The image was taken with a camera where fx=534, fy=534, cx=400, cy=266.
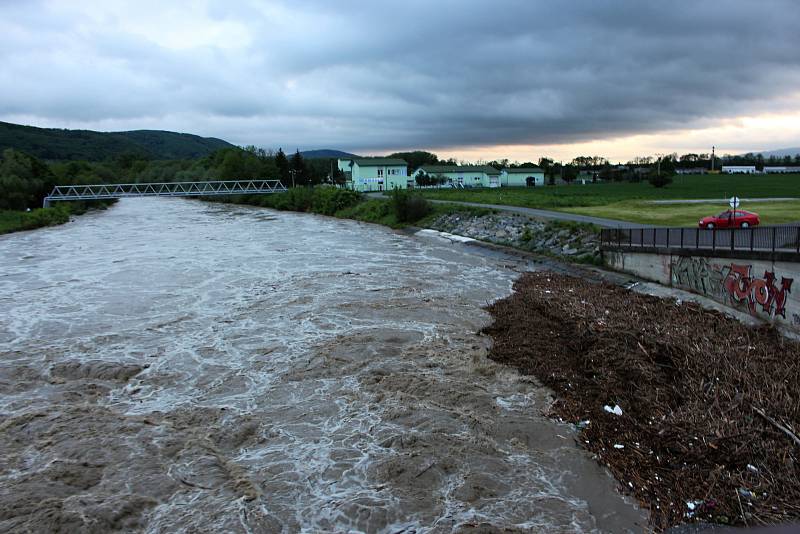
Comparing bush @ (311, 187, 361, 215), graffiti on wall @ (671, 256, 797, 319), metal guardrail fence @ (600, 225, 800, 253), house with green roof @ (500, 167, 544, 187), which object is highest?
house with green roof @ (500, 167, 544, 187)

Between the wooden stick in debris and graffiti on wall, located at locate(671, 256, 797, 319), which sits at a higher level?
graffiti on wall, located at locate(671, 256, 797, 319)

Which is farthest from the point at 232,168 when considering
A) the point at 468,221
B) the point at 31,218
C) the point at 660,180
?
the point at 660,180

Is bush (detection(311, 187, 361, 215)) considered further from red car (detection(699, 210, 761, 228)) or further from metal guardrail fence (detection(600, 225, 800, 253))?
red car (detection(699, 210, 761, 228))

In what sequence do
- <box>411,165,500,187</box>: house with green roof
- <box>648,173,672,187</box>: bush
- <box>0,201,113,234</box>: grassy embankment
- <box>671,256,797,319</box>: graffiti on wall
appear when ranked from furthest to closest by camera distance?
<box>411,165,500,187</box>: house with green roof → <box>648,173,672,187</box>: bush → <box>0,201,113,234</box>: grassy embankment → <box>671,256,797,319</box>: graffiti on wall

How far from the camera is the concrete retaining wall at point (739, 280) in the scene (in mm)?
17766

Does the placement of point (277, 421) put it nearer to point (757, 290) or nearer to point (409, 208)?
point (757, 290)

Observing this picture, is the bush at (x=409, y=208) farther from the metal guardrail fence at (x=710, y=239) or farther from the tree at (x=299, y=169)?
the tree at (x=299, y=169)

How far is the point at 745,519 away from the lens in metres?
8.80

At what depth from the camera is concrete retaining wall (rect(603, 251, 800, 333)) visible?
699 inches

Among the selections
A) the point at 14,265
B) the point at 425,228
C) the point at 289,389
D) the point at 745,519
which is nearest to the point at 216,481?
the point at 289,389

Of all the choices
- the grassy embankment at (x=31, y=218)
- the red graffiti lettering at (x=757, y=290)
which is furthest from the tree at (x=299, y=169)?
the red graffiti lettering at (x=757, y=290)

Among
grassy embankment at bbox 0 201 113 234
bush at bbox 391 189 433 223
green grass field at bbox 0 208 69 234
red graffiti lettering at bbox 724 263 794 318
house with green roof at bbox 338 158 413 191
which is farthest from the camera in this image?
house with green roof at bbox 338 158 413 191

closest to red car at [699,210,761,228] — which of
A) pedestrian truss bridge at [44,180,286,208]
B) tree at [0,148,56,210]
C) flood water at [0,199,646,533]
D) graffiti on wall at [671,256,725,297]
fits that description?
graffiti on wall at [671,256,725,297]

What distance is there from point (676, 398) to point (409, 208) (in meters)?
49.6
